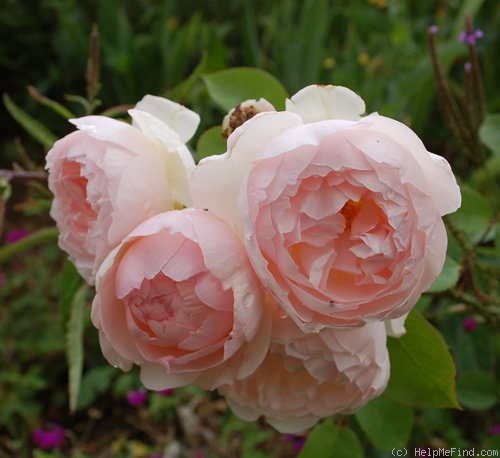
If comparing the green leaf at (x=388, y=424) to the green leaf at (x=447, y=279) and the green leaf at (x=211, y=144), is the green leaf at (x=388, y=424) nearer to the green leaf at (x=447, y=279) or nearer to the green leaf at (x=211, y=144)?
the green leaf at (x=447, y=279)

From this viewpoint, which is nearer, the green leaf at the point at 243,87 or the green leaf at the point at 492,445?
the green leaf at the point at 243,87

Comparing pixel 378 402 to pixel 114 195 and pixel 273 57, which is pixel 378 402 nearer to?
pixel 114 195

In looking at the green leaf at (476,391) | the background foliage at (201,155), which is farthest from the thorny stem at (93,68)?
the green leaf at (476,391)

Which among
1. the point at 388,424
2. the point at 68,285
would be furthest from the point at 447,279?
the point at 68,285

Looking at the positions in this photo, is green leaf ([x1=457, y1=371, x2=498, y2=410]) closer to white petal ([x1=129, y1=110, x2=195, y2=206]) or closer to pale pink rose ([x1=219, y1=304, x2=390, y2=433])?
pale pink rose ([x1=219, y1=304, x2=390, y2=433])

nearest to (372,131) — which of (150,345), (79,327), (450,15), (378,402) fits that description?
(150,345)

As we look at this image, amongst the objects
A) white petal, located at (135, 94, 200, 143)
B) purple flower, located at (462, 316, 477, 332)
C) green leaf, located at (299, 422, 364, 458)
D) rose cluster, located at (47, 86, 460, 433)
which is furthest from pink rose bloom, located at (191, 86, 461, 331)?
purple flower, located at (462, 316, 477, 332)
